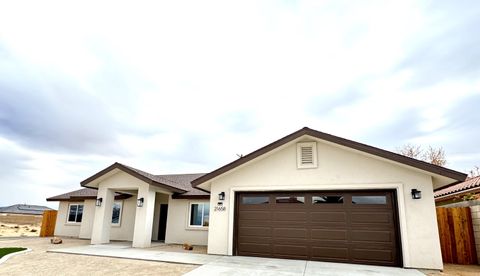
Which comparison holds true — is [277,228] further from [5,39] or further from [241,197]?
[5,39]

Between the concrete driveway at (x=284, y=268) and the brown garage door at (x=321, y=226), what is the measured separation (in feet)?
1.63

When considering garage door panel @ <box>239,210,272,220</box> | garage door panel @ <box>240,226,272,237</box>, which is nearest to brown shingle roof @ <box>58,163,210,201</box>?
garage door panel @ <box>239,210,272,220</box>

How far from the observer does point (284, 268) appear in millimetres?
7676

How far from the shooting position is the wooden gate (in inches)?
360

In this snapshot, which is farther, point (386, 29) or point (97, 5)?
point (386, 29)

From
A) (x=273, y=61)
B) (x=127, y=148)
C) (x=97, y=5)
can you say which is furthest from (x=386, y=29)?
(x=127, y=148)

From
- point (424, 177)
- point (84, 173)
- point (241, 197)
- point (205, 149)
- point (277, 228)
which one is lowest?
point (277, 228)

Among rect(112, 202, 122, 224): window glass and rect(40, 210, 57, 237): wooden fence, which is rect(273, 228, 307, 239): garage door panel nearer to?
rect(112, 202, 122, 224): window glass

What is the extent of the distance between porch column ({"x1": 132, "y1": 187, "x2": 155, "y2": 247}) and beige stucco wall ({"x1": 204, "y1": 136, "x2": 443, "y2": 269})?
3.43 meters

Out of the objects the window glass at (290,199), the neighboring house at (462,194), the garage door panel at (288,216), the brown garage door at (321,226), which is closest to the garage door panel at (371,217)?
the brown garage door at (321,226)

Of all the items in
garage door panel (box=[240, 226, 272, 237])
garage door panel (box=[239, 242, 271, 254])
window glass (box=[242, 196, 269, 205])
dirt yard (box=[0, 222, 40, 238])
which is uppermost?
window glass (box=[242, 196, 269, 205])

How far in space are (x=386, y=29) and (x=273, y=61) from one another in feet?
14.0

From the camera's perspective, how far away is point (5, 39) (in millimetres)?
9141

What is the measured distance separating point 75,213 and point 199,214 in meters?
9.39
